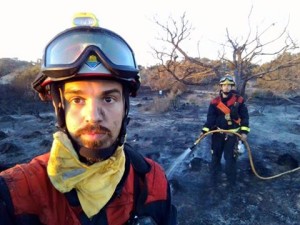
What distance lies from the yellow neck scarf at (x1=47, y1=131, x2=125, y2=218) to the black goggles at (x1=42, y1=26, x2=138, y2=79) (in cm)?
32

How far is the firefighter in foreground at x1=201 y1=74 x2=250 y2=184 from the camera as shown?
6316mm

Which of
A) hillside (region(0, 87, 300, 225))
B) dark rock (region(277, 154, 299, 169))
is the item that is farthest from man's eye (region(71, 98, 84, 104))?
dark rock (region(277, 154, 299, 169))

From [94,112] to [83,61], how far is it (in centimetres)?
25

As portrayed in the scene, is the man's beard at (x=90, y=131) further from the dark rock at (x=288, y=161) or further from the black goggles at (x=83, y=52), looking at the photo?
the dark rock at (x=288, y=161)

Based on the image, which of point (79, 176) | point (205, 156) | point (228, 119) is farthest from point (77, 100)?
point (205, 156)

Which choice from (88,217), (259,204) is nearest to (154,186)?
(88,217)

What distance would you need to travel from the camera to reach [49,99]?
66.6 inches

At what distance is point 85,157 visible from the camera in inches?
57.5

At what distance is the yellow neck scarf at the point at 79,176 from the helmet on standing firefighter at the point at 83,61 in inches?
6.2

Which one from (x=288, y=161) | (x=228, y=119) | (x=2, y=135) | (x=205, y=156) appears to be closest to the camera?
(x=228, y=119)

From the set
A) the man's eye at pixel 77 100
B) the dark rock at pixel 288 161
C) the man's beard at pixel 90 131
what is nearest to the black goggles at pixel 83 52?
the man's eye at pixel 77 100

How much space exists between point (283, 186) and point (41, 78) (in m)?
6.47

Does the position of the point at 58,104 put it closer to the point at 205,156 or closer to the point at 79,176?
the point at 79,176

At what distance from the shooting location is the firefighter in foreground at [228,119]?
6.32 meters
